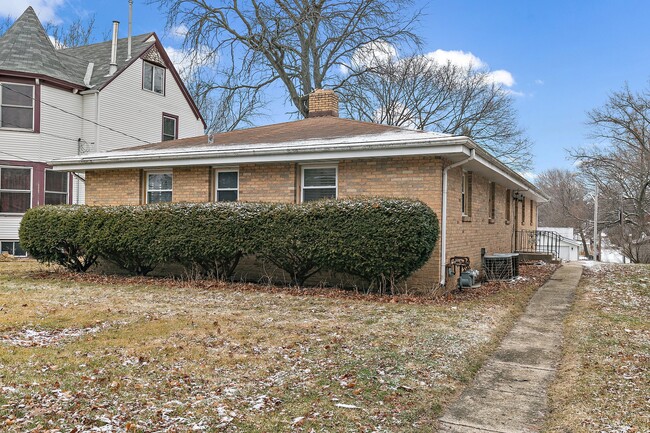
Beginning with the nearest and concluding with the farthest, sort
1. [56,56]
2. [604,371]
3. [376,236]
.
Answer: [604,371] → [376,236] → [56,56]

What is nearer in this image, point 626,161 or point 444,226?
point 444,226

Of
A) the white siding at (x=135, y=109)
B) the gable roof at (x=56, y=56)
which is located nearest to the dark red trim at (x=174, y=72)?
the gable roof at (x=56, y=56)

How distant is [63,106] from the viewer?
19.0 m

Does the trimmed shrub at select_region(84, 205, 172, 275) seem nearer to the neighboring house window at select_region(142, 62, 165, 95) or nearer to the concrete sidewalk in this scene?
the concrete sidewalk

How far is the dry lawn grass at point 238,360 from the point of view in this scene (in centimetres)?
386

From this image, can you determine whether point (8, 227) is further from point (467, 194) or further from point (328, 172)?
point (467, 194)

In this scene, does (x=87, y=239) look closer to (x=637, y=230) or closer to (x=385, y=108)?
(x=385, y=108)

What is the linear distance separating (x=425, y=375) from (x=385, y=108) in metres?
27.3

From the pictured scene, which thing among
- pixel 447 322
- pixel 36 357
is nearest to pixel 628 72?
pixel 447 322

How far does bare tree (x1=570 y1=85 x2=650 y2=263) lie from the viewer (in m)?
30.5

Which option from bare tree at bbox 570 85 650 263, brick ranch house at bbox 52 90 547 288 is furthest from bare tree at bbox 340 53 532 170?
brick ranch house at bbox 52 90 547 288

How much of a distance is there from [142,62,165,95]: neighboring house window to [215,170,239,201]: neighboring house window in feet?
38.3

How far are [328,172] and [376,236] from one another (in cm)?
260

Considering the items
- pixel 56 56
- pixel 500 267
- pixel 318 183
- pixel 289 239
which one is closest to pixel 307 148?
pixel 318 183
